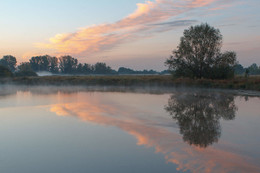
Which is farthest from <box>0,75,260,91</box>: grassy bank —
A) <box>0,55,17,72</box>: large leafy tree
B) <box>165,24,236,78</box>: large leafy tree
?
<box>0,55,17,72</box>: large leafy tree

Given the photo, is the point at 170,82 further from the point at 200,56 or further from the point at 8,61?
the point at 8,61

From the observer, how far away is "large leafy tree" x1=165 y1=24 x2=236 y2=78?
46.9 meters

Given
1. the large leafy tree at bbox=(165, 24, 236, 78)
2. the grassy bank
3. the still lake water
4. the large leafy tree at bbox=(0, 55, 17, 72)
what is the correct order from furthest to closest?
1. the large leafy tree at bbox=(0, 55, 17, 72)
2. the large leafy tree at bbox=(165, 24, 236, 78)
3. the grassy bank
4. the still lake water

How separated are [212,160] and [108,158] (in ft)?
10.3

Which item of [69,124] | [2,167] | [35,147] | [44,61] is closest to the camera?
[2,167]

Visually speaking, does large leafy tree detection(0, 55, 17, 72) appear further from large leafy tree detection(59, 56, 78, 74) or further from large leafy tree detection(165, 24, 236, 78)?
large leafy tree detection(165, 24, 236, 78)

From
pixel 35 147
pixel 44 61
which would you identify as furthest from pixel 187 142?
pixel 44 61

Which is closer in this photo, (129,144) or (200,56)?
(129,144)

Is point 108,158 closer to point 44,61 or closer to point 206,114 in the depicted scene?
point 206,114

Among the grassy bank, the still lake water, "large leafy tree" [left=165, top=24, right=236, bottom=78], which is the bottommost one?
the still lake water

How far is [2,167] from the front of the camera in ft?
24.0

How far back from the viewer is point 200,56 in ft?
156

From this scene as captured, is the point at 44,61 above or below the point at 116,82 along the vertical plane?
above

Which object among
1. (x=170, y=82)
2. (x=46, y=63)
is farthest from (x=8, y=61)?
(x=170, y=82)
